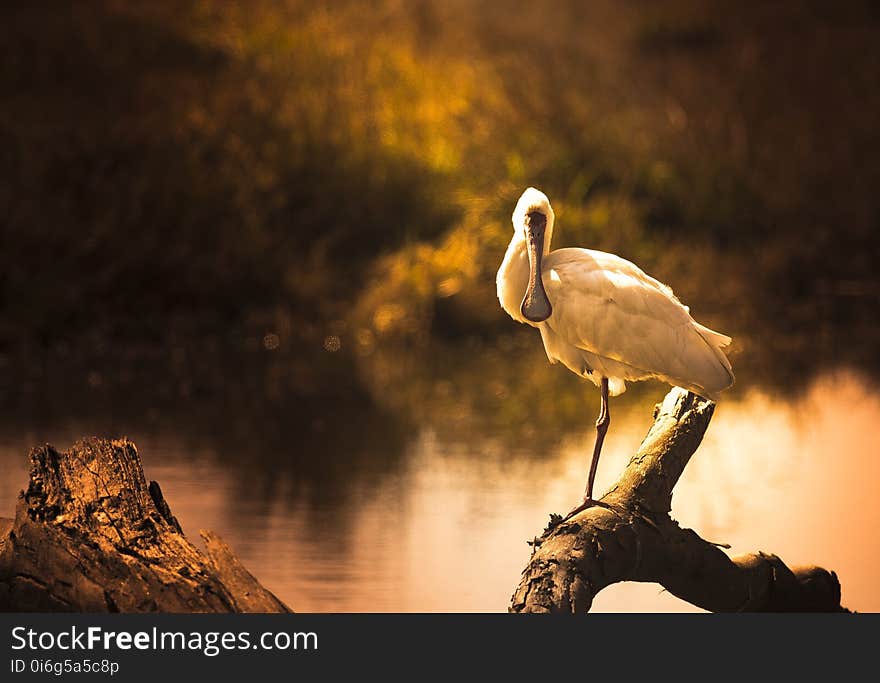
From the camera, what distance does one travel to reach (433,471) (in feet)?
37.8

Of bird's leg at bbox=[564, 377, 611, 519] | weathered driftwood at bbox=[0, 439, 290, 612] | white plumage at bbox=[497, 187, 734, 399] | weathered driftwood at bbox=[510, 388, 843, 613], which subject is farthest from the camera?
white plumage at bbox=[497, 187, 734, 399]

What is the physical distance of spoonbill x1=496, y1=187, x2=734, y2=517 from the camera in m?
7.31

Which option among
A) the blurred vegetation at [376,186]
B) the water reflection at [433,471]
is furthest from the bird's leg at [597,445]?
the blurred vegetation at [376,186]

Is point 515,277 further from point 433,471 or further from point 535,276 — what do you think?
point 433,471

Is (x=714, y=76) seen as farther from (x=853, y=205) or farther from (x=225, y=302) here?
(x=225, y=302)

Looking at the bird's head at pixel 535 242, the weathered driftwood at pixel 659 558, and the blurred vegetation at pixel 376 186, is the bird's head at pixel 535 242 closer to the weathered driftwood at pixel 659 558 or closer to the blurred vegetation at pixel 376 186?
the weathered driftwood at pixel 659 558

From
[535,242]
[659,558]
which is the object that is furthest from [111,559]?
[535,242]

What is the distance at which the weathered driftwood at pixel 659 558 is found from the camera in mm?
6242

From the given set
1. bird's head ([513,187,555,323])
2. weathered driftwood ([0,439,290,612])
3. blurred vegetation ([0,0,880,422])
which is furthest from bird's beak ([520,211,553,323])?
blurred vegetation ([0,0,880,422])

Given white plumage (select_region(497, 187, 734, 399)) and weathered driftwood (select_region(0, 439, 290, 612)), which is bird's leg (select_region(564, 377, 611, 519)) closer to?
white plumage (select_region(497, 187, 734, 399))

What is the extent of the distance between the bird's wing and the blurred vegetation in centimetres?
676

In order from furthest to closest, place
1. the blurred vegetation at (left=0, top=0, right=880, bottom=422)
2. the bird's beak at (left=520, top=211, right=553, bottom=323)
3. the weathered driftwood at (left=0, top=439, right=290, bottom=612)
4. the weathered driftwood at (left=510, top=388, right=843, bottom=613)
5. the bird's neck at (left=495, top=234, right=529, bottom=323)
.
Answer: the blurred vegetation at (left=0, top=0, right=880, bottom=422) < the bird's neck at (left=495, top=234, right=529, bottom=323) < the bird's beak at (left=520, top=211, right=553, bottom=323) < the weathered driftwood at (left=510, top=388, right=843, bottom=613) < the weathered driftwood at (left=0, top=439, right=290, bottom=612)

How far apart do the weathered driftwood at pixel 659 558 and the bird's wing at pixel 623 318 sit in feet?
0.60

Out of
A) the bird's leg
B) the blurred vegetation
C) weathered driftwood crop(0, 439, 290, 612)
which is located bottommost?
weathered driftwood crop(0, 439, 290, 612)
